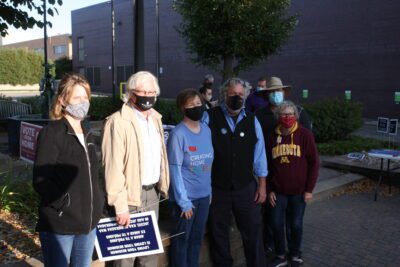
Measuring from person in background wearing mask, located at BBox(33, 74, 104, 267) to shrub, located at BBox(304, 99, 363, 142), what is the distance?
9.76m

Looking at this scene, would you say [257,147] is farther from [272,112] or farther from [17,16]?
[17,16]

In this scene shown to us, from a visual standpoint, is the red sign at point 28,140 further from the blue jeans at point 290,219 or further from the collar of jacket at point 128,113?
the blue jeans at point 290,219

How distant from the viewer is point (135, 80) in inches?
122

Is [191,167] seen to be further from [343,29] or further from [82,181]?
[343,29]

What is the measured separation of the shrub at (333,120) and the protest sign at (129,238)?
926 centimetres

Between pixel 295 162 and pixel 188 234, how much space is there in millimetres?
1326

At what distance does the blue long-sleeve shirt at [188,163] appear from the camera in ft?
Result: 10.9

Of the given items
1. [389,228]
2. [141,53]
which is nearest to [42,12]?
[141,53]

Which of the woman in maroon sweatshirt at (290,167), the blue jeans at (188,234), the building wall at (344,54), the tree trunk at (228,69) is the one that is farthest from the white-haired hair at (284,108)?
the building wall at (344,54)

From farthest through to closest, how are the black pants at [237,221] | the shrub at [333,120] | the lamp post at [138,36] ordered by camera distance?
the shrub at [333,120] → the lamp post at [138,36] → the black pants at [237,221]

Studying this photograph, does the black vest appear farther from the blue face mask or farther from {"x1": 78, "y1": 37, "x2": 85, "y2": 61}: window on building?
{"x1": 78, "y1": 37, "x2": 85, "y2": 61}: window on building

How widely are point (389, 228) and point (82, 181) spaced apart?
460cm

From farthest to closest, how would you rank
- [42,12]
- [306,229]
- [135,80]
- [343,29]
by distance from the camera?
[343,29] → [42,12] → [306,229] → [135,80]

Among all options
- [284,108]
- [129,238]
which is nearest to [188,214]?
[129,238]
